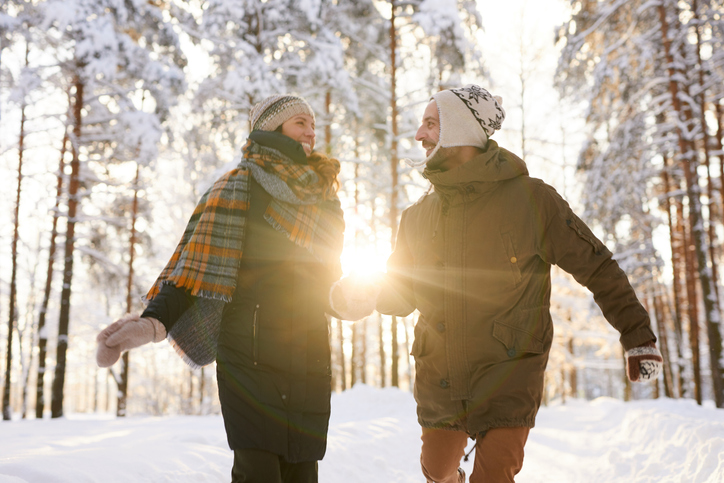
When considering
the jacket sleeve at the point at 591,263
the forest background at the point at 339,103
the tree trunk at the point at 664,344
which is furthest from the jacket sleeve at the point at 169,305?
the tree trunk at the point at 664,344

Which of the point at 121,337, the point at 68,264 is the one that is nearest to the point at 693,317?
the point at 121,337

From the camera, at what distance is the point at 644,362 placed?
225 centimetres

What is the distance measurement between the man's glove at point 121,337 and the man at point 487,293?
0.89 m

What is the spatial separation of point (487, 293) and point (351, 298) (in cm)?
64

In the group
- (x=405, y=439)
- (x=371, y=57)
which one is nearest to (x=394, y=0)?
(x=371, y=57)

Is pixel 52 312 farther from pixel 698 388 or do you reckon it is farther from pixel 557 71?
pixel 698 388

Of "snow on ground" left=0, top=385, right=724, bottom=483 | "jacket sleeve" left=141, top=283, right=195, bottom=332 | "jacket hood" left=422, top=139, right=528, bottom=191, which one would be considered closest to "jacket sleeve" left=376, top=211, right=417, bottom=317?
"jacket hood" left=422, top=139, right=528, bottom=191

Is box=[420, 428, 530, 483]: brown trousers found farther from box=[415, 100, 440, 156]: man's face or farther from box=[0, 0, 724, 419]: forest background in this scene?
box=[0, 0, 724, 419]: forest background

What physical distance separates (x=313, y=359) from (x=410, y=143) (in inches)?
549

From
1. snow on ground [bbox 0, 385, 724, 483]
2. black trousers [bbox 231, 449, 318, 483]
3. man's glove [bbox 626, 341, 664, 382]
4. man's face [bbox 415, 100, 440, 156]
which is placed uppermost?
man's face [bbox 415, 100, 440, 156]

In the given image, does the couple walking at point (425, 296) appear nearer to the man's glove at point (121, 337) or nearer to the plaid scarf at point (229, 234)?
the plaid scarf at point (229, 234)

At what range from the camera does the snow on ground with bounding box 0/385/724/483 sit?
3.44 m

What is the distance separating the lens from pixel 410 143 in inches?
626

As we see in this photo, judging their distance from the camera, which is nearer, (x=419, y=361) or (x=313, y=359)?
(x=313, y=359)
